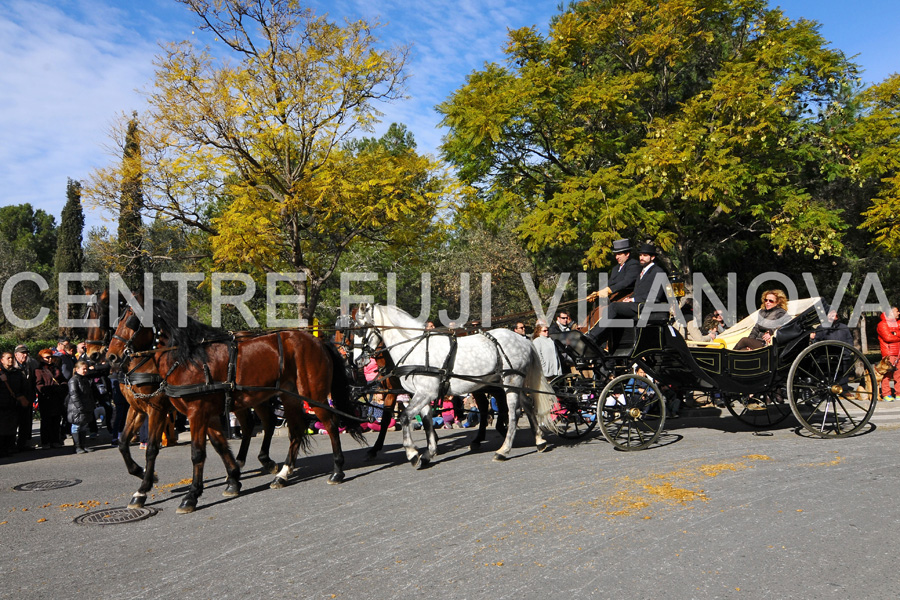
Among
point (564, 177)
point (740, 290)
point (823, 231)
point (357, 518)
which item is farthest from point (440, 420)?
point (740, 290)

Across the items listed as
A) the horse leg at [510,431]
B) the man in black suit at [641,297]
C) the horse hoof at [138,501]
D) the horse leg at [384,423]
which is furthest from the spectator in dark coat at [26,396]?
the man in black suit at [641,297]

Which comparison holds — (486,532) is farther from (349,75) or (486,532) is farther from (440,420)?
(349,75)

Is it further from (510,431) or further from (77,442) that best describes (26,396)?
(510,431)

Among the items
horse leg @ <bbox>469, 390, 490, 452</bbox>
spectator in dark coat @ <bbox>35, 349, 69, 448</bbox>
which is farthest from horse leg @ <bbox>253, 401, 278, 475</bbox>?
spectator in dark coat @ <bbox>35, 349, 69, 448</bbox>

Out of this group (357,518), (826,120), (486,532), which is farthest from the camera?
(826,120)

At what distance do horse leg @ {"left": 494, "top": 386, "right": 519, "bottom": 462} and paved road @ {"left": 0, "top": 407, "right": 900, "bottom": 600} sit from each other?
6.4 inches

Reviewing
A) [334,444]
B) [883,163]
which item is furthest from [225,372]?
[883,163]

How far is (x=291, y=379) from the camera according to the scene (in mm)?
7809

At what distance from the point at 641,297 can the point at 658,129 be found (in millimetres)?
10549

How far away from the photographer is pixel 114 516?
249 inches

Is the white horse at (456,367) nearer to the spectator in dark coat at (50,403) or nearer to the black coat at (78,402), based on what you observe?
the black coat at (78,402)

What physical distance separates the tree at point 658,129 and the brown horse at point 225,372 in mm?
10098

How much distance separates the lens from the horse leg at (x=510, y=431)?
8.12 metres

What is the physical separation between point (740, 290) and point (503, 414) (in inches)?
668
